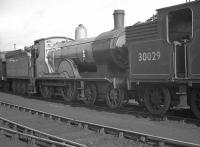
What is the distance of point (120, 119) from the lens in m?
11.2

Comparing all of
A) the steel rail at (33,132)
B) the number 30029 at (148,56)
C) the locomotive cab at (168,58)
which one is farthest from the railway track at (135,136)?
the number 30029 at (148,56)

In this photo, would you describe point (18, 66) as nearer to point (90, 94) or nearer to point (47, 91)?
point (47, 91)

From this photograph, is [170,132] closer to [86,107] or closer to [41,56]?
[86,107]

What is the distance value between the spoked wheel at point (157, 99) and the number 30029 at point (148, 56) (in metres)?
1.00

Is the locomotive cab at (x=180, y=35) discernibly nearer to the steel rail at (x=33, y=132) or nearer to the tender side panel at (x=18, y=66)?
the steel rail at (x=33, y=132)

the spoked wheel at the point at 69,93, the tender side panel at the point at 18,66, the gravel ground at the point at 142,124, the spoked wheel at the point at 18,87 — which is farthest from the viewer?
the spoked wheel at the point at 18,87

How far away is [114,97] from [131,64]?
1990 millimetres

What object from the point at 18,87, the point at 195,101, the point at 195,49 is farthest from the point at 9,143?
the point at 18,87

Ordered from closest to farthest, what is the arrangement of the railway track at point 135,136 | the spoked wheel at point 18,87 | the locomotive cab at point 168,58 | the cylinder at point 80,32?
the railway track at point 135,136 < the locomotive cab at point 168,58 < the cylinder at point 80,32 < the spoked wheel at point 18,87

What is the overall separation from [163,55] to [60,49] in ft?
29.1

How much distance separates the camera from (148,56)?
36.4 ft

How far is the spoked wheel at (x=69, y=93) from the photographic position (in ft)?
53.5

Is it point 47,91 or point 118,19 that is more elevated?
point 118,19

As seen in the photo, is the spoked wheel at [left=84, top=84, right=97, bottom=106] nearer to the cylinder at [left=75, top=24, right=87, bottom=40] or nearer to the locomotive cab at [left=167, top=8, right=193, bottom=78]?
the cylinder at [left=75, top=24, right=87, bottom=40]
